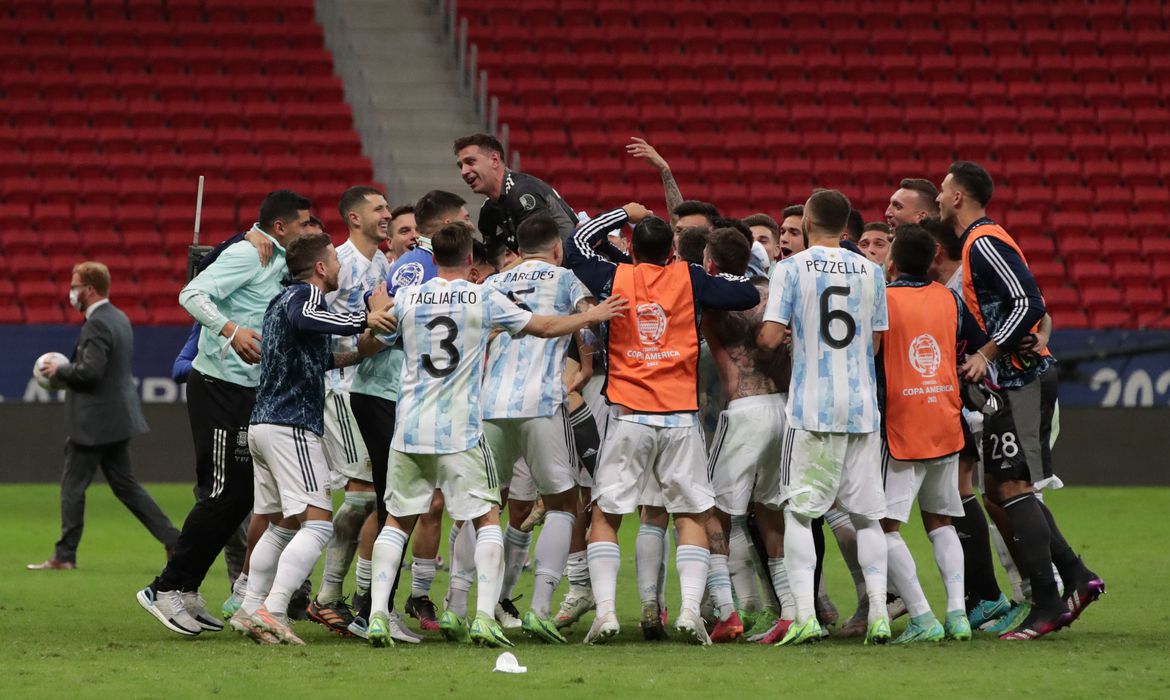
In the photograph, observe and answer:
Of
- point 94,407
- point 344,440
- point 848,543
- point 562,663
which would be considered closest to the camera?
point 562,663

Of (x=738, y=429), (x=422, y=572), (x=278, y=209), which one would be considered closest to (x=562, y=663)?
(x=422, y=572)

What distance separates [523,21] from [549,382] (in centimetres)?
1644

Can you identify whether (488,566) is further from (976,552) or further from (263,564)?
(976,552)

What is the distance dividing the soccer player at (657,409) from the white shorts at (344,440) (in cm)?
140

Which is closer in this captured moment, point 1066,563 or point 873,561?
point 873,561

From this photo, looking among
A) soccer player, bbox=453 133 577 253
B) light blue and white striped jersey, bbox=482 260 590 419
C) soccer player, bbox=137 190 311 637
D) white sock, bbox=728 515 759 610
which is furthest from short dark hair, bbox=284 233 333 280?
white sock, bbox=728 515 759 610

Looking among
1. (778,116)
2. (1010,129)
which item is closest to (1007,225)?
(1010,129)

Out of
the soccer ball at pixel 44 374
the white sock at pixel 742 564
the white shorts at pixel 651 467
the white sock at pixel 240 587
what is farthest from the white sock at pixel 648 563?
the soccer ball at pixel 44 374

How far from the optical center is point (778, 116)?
72.5 ft

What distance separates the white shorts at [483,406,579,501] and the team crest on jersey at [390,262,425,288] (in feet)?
3.08

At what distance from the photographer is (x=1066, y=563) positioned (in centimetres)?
770

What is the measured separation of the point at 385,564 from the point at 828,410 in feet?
7.08

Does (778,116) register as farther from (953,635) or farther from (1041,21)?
(953,635)

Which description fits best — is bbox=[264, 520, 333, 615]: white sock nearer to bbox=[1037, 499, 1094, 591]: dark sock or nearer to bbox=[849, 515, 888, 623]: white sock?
bbox=[849, 515, 888, 623]: white sock
